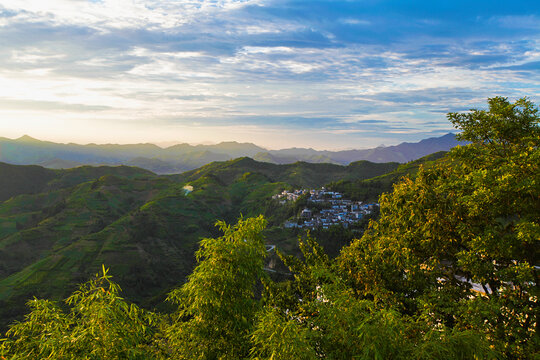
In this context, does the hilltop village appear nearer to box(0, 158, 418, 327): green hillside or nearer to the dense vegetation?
box(0, 158, 418, 327): green hillside

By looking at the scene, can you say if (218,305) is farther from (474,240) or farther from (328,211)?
(328,211)

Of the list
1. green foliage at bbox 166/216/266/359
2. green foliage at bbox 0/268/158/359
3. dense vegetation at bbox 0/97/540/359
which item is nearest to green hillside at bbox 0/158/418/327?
dense vegetation at bbox 0/97/540/359

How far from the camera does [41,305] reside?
7359 mm

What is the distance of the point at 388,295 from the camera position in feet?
40.2

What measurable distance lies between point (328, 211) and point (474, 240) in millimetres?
143417

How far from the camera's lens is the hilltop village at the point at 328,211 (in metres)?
134

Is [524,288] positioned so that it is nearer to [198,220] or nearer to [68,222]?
[198,220]

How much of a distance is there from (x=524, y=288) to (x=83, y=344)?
542 inches

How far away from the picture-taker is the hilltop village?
134 m

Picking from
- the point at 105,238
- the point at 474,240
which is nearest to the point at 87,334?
the point at 474,240

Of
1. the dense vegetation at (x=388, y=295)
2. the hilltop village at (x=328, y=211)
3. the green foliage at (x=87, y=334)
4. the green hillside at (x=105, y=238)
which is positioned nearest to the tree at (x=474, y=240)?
the dense vegetation at (x=388, y=295)

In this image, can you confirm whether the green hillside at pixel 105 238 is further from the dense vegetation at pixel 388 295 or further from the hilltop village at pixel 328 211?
the dense vegetation at pixel 388 295

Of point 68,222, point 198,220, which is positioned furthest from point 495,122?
point 68,222

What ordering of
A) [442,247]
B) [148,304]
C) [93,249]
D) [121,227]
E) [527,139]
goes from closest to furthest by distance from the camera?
[527,139]
[442,247]
[148,304]
[93,249]
[121,227]
